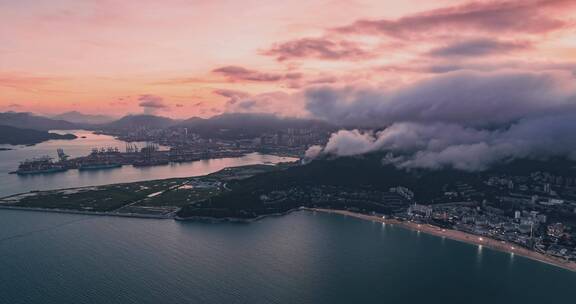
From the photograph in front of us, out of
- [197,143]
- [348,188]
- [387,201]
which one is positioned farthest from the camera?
[197,143]

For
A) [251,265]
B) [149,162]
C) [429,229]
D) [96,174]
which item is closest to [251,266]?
[251,265]

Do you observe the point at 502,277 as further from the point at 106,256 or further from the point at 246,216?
the point at 106,256

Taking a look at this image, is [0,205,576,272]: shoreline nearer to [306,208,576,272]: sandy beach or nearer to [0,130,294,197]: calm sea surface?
[306,208,576,272]: sandy beach

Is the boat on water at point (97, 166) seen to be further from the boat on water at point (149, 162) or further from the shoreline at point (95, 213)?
the shoreline at point (95, 213)

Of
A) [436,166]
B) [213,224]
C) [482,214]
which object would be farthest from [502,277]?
[436,166]

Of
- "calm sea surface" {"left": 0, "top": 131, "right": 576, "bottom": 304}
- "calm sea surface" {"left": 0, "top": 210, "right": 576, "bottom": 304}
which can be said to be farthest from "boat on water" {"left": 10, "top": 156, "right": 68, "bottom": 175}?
"calm sea surface" {"left": 0, "top": 210, "right": 576, "bottom": 304}

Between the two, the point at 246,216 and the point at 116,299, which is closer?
the point at 116,299
